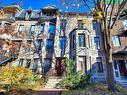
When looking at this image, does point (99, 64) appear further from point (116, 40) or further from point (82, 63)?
point (116, 40)

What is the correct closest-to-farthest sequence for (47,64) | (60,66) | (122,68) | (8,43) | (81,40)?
(8,43), (122,68), (60,66), (81,40), (47,64)

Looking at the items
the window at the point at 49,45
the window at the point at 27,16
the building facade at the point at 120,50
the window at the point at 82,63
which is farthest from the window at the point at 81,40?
the window at the point at 27,16

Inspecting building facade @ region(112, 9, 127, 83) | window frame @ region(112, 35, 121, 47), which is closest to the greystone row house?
building facade @ region(112, 9, 127, 83)

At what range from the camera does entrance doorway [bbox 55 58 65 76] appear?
2066 centimetres

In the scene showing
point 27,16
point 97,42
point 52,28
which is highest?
point 27,16

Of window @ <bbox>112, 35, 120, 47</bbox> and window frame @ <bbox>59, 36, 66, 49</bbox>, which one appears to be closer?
window @ <bbox>112, 35, 120, 47</bbox>

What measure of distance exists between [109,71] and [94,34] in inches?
463

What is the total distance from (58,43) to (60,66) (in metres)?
3.61

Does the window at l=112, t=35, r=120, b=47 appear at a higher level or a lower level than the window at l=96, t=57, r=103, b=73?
higher

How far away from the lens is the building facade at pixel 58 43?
2027 centimetres

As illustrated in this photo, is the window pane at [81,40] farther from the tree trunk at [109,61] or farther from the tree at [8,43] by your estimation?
the tree at [8,43]

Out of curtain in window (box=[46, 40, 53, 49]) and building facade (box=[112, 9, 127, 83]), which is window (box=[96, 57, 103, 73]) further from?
curtain in window (box=[46, 40, 53, 49])

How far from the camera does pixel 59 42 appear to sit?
22.5 metres

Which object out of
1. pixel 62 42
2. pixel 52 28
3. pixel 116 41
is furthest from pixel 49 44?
pixel 116 41
